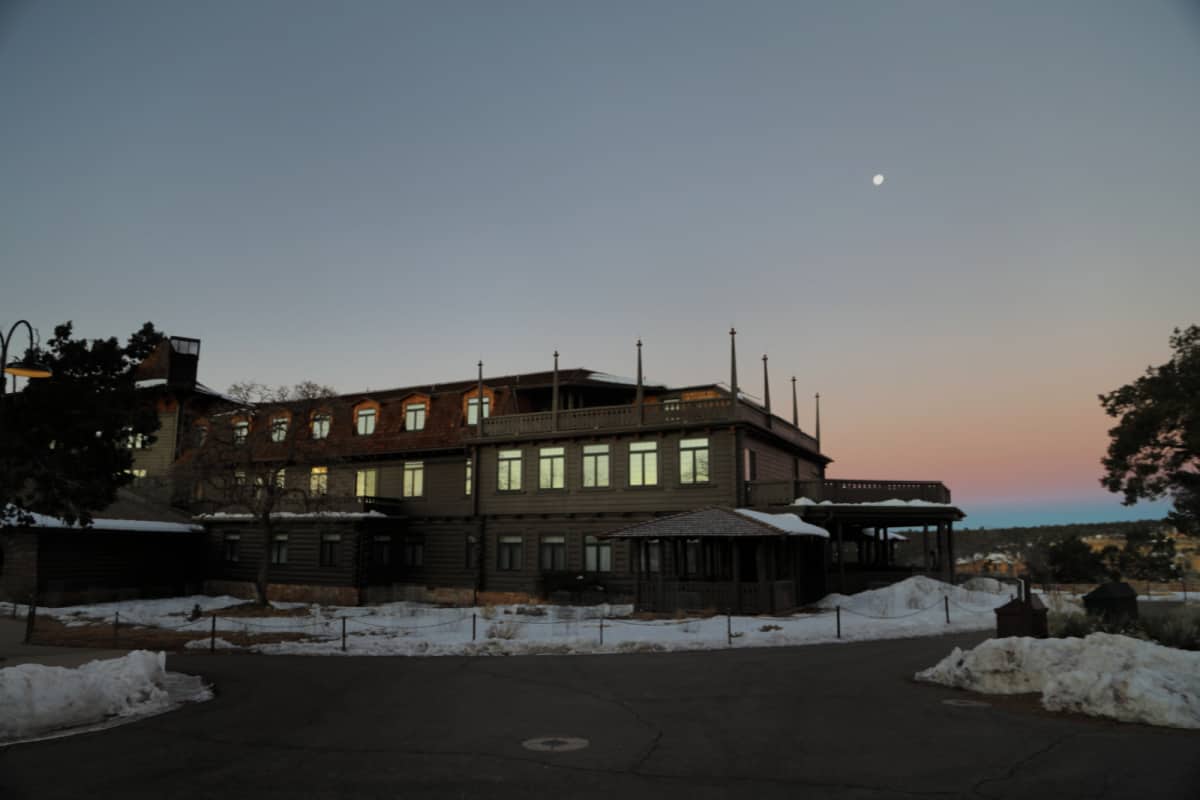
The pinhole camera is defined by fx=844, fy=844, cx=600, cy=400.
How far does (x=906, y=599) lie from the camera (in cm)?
3061

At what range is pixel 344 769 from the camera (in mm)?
9766

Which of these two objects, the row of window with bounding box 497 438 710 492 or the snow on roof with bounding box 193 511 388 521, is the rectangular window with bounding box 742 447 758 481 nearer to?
the row of window with bounding box 497 438 710 492

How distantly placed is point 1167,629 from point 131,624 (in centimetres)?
2989

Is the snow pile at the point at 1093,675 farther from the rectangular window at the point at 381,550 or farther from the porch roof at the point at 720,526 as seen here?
the rectangular window at the point at 381,550

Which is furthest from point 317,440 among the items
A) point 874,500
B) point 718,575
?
point 874,500

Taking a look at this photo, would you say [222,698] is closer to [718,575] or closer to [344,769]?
→ [344,769]

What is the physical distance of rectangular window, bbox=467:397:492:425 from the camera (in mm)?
41000

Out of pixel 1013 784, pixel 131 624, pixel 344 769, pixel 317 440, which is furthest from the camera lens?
pixel 317 440

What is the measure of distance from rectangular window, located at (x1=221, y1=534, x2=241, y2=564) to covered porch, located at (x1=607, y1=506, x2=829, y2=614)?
22.1 m

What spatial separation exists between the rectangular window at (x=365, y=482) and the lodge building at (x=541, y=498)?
0.10 meters

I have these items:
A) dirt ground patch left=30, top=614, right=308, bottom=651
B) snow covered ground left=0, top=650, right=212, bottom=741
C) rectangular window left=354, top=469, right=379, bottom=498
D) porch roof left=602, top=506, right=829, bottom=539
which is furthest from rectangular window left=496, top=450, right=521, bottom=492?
snow covered ground left=0, top=650, right=212, bottom=741

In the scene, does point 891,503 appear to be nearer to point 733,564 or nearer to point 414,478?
point 733,564

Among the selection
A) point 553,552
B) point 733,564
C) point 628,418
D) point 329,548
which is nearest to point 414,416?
point 329,548

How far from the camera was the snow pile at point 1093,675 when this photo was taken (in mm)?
11984
